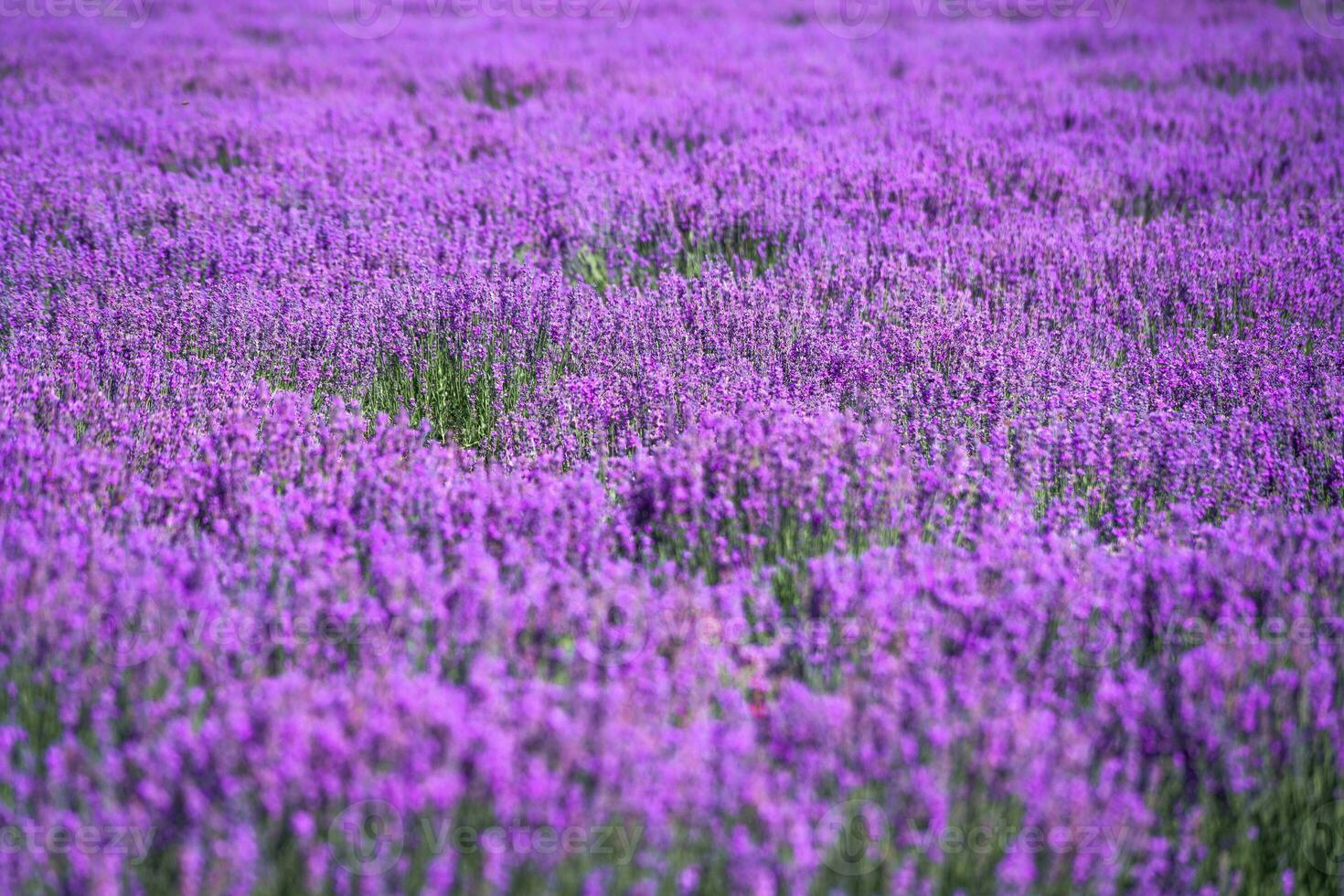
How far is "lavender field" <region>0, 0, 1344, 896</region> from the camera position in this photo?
157 cm

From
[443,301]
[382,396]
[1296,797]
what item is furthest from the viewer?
[443,301]

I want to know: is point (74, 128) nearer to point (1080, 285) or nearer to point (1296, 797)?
point (1080, 285)

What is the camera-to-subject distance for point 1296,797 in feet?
5.93

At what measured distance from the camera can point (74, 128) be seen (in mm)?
6984

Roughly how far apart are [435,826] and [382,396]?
2.47m

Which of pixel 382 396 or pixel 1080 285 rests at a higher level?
pixel 1080 285

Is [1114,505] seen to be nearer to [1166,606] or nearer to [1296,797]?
[1166,606]

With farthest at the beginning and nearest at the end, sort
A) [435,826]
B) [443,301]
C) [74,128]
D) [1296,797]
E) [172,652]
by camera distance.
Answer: [74,128] < [443,301] < [172,652] < [1296,797] < [435,826]

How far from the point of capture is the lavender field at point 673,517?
157 cm

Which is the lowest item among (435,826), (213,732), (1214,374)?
(435,826)

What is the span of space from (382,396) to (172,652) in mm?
1891

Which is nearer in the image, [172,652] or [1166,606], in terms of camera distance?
[172,652]

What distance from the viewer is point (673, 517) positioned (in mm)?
2609

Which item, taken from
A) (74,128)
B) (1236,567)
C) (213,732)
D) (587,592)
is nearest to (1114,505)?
(1236,567)
